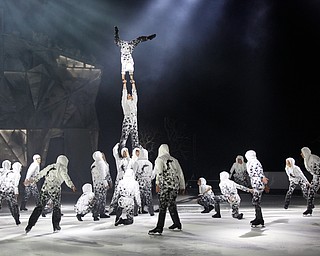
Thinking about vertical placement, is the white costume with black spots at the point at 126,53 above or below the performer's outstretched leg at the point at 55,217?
above

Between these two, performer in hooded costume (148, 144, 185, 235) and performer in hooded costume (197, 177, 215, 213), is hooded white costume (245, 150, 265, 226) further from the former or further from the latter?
performer in hooded costume (197, 177, 215, 213)

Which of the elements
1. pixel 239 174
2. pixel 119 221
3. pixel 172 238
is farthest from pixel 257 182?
pixel 239 174

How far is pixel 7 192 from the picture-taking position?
34.8 feet

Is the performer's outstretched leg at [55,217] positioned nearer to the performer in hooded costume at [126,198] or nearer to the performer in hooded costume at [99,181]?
the performer in hooded costume at [126,198]

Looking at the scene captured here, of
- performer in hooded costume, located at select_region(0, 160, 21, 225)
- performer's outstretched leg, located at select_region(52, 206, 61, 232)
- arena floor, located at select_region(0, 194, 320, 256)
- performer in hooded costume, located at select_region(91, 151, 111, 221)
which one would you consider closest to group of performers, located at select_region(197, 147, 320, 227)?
arena floor, located at select_region(0, 194, 320, 256)

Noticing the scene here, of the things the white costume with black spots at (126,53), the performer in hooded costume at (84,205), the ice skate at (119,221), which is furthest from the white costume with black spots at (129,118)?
the ice skate at (119,221)

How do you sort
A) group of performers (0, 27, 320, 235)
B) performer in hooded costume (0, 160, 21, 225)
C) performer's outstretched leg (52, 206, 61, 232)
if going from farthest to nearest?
1. performer in hooded costume (0, 160, 21, 225)
2. performer's outstretched leg (52, 206, 61, 232)
3. group of performers (0, 27, 320, 235)

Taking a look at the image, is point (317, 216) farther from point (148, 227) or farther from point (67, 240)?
point (67, 240)

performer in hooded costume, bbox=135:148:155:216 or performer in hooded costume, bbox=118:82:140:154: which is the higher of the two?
performer in hooded costume, bbox=118:82:140:154

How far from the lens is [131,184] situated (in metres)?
9.96

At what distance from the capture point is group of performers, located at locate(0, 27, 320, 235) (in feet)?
29.0

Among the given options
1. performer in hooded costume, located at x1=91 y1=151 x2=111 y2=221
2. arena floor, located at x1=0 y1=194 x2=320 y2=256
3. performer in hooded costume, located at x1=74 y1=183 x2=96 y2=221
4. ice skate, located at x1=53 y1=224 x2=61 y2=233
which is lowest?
arena floor, located at x1=0 y1=194 x2=320 y2=256

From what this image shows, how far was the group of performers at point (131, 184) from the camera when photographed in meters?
8.84

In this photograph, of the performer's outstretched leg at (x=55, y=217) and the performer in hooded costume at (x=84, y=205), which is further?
the performer in hooded costume at (x=84, y=205)
